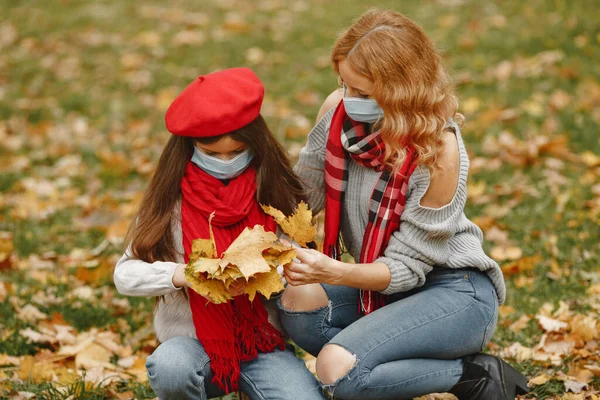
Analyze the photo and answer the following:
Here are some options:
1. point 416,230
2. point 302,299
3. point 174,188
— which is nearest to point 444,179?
point 416,230

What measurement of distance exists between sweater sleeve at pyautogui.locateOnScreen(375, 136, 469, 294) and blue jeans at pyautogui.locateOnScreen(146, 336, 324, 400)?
41cm

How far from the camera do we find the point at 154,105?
623 centimetres

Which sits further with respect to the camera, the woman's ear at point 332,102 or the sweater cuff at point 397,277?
the woman's ear at point 332,102

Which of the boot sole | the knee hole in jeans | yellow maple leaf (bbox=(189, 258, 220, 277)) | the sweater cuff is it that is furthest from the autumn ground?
yellow maple leaf (bbox=(189, 258, 220, 277))

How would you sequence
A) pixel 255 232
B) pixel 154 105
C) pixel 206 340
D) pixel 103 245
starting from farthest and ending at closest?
1. pixel 154 105
2. pixel 103 245
3. pixel 206 340
4. pixel 255 232

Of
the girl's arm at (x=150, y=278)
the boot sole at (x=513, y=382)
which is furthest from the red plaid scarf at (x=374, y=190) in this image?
the girl's arm at (x=150, y=278)

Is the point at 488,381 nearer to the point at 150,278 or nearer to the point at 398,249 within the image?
the point at 398,249

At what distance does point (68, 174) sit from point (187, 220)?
9.90 feet

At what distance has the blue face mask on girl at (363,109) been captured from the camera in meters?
2.50

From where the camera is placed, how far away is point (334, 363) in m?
2.43

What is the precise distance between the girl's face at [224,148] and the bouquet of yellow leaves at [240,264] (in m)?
0.31

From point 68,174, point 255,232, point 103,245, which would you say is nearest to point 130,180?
point 68,174

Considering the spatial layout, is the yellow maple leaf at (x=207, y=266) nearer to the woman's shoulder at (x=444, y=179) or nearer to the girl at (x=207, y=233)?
the girl at (x=207, y=233)

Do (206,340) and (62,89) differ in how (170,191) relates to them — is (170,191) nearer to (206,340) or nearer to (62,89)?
(206,340)
